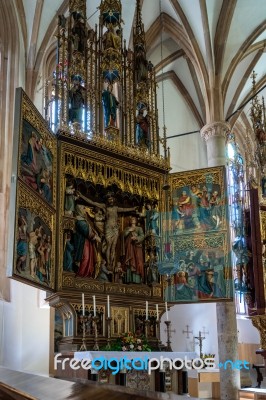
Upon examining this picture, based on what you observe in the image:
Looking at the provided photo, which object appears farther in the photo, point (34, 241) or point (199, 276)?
point (199, 276)

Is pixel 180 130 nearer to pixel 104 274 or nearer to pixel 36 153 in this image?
pixel 104 274

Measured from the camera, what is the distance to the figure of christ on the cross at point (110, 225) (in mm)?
11125

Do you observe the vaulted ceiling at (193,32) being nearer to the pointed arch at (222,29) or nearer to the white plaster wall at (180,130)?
the pointed arch at (222,29)

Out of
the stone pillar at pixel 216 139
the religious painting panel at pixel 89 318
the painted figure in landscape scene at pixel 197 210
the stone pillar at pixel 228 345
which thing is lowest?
the stone pillar at pixel 228 345

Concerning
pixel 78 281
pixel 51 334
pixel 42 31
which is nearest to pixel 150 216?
pixel 78 281

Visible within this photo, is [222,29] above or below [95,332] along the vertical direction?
above

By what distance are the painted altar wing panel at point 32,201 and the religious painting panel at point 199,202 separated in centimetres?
317

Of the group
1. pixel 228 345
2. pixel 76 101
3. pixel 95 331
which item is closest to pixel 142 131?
pixel 76 101

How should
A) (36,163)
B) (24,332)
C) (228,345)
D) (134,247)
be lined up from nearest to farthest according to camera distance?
(36,163)
(134,247)
(24,332)
(228,345)

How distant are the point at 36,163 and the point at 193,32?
1087 centimetres

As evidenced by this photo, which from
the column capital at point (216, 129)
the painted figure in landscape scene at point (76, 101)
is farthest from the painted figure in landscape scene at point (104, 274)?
the column capital at point (216, 129)

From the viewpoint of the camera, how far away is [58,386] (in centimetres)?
164

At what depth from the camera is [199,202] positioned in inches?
471

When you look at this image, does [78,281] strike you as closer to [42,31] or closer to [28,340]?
[28,340]
